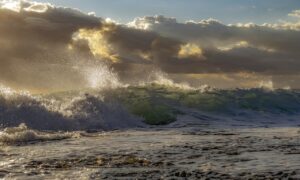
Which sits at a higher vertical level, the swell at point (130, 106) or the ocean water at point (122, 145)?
the swell at point (130, 106)

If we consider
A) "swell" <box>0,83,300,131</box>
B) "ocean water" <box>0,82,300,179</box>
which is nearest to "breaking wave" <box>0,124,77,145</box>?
"ocean water" <box>0,82,300,179</box>

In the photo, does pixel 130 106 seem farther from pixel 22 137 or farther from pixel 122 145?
pixel 122 145

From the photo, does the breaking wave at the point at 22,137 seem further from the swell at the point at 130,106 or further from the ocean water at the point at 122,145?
the swell at the point at 130,106

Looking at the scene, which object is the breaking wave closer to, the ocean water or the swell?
the ocean water

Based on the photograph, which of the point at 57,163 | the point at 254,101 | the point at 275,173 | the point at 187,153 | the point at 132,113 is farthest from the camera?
the point at 254,101

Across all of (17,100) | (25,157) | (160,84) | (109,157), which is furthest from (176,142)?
(160,84)

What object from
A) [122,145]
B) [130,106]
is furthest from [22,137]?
[130,106]

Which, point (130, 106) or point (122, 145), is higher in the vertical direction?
point (130, 106)

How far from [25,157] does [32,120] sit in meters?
10.6

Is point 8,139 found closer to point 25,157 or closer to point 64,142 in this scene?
A: point 64,142

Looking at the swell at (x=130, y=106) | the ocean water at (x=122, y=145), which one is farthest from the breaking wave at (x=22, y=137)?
the swell at (x=130, y=106)

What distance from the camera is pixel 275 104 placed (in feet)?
155

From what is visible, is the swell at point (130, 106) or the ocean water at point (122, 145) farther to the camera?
Answer: the swell at point (130, 106)

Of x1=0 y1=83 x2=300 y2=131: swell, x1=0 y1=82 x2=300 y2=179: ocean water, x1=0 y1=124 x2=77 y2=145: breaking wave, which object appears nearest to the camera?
x1=0 y1=82 x2=300 y2=179: ocean water
